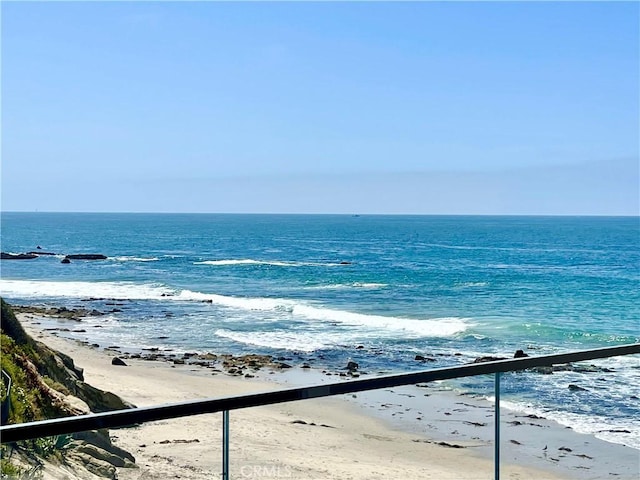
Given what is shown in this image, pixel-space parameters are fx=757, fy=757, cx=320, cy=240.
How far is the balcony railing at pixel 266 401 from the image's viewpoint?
5.61ft

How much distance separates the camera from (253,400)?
2.00 m

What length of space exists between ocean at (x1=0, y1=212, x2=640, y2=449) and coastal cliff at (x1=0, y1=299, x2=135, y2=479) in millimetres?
1206

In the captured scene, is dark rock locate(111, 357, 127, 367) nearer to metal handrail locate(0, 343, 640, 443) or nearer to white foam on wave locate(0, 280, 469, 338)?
white foam on wave locate(0, 280, 469, 338)

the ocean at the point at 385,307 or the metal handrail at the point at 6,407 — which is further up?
the metal handrail at the point at 6,407

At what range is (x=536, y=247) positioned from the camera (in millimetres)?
77312

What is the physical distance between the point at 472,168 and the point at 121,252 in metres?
73.3

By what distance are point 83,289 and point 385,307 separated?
16.3m

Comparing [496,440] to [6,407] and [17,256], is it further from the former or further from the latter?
[17,256]

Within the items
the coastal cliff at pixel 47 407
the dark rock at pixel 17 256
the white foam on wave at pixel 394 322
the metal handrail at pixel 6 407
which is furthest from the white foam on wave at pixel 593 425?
the dark rock at pixel 17 256

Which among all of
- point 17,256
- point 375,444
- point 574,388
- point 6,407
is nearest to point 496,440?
point 375,444

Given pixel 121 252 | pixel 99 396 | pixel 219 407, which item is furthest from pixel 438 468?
pixel 121 252

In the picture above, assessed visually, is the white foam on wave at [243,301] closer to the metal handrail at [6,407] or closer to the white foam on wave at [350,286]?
the white foam on wave at [350,286]

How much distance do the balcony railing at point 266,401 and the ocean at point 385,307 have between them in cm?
9

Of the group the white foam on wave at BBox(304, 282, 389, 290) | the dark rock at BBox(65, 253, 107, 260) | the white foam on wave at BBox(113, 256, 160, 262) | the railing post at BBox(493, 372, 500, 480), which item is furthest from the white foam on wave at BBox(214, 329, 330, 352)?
the dark rock at BBox(65, 253, 107, 260)
